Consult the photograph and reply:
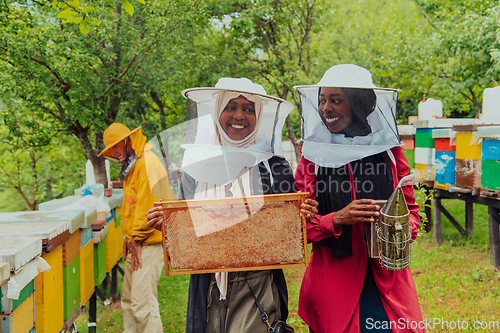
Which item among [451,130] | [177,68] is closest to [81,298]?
[177,68]

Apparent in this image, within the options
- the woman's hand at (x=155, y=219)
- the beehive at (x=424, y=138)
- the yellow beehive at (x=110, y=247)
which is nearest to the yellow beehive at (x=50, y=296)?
the woman's hand at (x=155, y=219)

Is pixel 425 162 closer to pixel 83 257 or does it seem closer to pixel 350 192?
pixel 350 192

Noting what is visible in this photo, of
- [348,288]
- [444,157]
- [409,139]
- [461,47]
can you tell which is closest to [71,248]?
[348,288]

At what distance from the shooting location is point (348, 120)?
6.64 feet

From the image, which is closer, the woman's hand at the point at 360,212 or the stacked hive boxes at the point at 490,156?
the woman's hand at the point at 360,212

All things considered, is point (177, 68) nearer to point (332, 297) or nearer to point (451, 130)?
point (451, 130)

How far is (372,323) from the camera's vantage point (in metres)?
1.91

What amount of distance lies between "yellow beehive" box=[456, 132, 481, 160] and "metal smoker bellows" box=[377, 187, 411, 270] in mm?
3944

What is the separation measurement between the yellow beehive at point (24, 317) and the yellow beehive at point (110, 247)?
2006 millimetres

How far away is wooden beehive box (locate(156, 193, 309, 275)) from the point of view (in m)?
1.71

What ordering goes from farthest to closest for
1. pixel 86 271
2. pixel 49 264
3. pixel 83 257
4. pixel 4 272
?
pixel 86 271, pixel 83 257, pixel 49 264, pixel 4 272

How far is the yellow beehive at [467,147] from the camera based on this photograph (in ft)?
16.1

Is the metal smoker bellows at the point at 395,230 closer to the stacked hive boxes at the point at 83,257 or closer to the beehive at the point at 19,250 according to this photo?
the beehive at the point at 19,250

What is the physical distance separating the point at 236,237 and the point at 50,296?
1.42 meters
